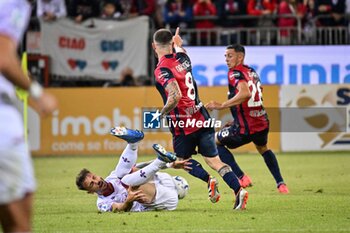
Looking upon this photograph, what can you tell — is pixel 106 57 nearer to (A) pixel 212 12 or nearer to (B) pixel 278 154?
(A) pixel 212 12

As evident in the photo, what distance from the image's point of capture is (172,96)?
39.7 ft

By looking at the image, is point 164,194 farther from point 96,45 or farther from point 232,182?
point 96,45

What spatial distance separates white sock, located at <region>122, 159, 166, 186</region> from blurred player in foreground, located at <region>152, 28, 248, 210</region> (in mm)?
779

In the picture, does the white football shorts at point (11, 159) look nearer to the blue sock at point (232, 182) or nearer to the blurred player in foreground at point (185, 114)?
the blurred player in foreground at point (185, 114)

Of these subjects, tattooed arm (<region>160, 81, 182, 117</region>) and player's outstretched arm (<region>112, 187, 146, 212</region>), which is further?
tattooed arm (<region>160, 81, 182, 117</region>)

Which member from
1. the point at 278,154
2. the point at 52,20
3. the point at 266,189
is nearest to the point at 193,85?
the point at 266,189

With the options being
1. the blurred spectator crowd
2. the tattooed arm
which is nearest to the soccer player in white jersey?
the tattooed arm

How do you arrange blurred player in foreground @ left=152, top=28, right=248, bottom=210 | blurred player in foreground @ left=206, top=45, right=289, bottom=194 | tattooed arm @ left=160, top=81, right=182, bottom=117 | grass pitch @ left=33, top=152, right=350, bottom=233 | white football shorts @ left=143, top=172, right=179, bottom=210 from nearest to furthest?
1. grass pitch @ left=33, top=152, right=350, bottom=233
2. tattooed arm @ left=160, top=81, right=182, bottom=117
3. white football shorts @ left=143, top=172, right=179, bottom=210
4. blurred player in foreground @ left=152, top=28, right=248, bottom=210
5. blurred player in foreground @ left=206, top=45, right=289, bottom=194

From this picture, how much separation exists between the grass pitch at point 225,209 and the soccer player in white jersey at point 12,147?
3.84 meters

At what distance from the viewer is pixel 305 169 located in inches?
789

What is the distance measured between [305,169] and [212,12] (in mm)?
7629

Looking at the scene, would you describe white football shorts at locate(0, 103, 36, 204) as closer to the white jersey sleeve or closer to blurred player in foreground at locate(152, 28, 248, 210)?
the white jersey sleeve

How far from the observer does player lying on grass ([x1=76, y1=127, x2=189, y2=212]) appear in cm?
1175

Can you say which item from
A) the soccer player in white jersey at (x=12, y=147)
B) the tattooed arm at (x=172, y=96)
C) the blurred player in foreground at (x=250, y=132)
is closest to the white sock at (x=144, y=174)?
the tattooed arm at (x=172, y=96)
